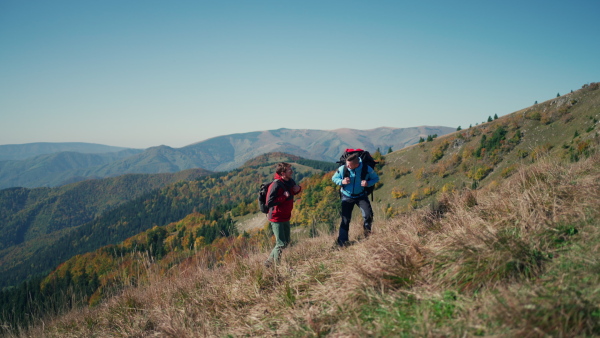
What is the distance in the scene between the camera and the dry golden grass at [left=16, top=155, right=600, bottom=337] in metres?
2.01

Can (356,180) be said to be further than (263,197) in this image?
Yes

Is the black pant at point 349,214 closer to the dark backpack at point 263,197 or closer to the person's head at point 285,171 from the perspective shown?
the person's head at point 285,171

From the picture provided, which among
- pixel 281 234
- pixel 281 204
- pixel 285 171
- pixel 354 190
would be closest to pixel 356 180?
pixel 354 190

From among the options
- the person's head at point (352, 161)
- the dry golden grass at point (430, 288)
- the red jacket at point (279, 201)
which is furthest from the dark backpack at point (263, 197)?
the person's head at point (352, 161)

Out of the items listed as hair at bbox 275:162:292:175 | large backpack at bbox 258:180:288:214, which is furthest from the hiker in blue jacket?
large backpack at bbox 258:180:288:214

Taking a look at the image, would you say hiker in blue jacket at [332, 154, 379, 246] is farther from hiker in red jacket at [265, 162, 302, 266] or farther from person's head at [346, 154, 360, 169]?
hiker in red jacket at [265, 162, 302, 266]

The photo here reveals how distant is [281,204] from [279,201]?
0.32 feet

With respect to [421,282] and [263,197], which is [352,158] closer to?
[263,197]

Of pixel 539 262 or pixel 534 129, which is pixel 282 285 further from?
pixel 534 129

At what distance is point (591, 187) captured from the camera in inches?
134

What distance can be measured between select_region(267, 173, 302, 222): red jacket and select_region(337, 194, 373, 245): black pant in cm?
121

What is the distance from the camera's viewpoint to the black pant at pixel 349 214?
19.3 ft

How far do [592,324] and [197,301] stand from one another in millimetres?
4348

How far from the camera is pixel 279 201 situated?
564 centimetres
